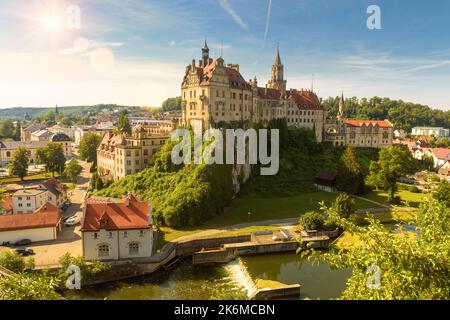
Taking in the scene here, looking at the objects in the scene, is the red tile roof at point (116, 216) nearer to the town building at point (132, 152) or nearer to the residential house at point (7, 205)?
the residential house at point (7, 205)

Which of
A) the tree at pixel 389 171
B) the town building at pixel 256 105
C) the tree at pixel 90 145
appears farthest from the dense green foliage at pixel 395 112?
the tree at pixel 90 145

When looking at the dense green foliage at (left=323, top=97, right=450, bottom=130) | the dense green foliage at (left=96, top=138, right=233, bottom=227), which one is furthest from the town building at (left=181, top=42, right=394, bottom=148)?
the dense green foliage at (left=323, top=97, right=450, bottom=130)

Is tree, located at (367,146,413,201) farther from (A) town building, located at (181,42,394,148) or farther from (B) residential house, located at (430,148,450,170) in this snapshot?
(B) residential house, located at (430,148,450,170)

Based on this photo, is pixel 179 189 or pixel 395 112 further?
pixel 395 112

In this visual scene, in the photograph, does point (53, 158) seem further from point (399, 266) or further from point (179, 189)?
point (399, 266)

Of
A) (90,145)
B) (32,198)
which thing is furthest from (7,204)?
(90,145)
